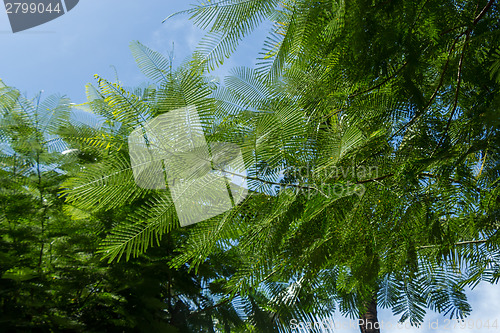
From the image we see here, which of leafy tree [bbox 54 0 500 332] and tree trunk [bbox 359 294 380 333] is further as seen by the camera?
tree trunk [bbox 359 294 380 333]

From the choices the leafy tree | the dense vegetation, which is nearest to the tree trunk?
the dense vegetation

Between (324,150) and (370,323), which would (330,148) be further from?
(370,323)

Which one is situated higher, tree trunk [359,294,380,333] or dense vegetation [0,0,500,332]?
dense vegetation [0,0,500,332]

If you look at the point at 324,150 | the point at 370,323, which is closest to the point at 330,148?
the point at 324,150

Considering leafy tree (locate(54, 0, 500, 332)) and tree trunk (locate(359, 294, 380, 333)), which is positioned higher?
leafy tree (locate(54, 0, 500, 332))

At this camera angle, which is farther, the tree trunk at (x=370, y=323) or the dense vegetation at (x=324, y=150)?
the tree trunk at (x=370, y=323)

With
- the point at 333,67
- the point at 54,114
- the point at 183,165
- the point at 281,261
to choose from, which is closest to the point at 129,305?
the point at 54,114

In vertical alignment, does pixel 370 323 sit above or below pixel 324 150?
below

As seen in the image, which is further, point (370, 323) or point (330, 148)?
point (370, 323)

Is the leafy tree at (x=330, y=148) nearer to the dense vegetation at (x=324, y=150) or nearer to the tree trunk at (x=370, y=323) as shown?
the dense vegetation at (x=324, y=150)

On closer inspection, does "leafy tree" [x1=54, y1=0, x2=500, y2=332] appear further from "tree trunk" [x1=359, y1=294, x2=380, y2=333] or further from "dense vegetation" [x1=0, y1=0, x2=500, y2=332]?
"tree trunk" [x1=359, y1=294, x2=380, y2=333]

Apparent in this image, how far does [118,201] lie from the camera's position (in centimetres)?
73

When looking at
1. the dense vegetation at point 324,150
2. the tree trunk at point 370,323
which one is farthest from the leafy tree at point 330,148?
the tree trunk at point 370,323

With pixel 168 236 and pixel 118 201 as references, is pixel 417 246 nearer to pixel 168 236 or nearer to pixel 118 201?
pixel 118 201
